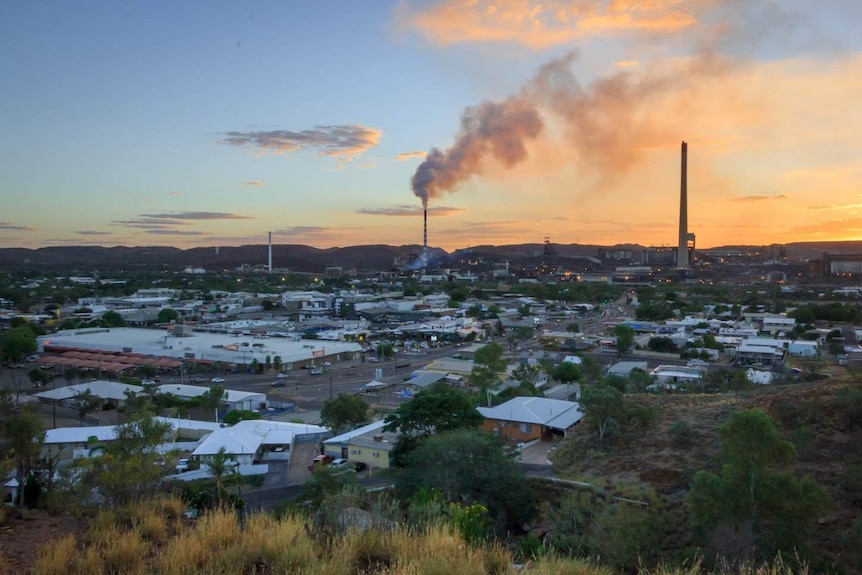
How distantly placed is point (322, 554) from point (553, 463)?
5.93 meters

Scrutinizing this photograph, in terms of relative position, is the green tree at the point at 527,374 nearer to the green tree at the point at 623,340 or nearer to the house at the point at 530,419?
the house at the point at 530,419

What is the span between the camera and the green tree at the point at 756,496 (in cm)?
439

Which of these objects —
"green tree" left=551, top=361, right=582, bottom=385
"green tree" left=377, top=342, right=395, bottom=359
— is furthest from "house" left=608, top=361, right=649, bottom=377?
"green tree" left=377, top=342, right=395, bottom=359

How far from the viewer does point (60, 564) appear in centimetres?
210

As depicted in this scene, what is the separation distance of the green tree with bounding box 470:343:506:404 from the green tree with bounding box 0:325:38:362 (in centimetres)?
1342

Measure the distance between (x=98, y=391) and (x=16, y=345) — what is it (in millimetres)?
6988

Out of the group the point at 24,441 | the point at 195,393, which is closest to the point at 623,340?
the point at 195,393

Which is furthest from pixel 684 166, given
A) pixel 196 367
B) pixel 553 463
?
pixel 553 463

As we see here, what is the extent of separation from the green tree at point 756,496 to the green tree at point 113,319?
25130 mm

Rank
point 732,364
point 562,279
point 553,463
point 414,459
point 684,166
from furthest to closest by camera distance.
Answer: point 562,279 < point 684,166 < point 732,364 < point 553,463 < point 414,459

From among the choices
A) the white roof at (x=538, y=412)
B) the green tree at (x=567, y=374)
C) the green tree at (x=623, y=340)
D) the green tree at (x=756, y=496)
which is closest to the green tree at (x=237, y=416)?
the white roof at (x=538, y=412)

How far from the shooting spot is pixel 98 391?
12984 millimetres

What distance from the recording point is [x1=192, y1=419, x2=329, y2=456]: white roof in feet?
28.8

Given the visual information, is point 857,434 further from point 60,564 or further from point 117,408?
point 117,408
